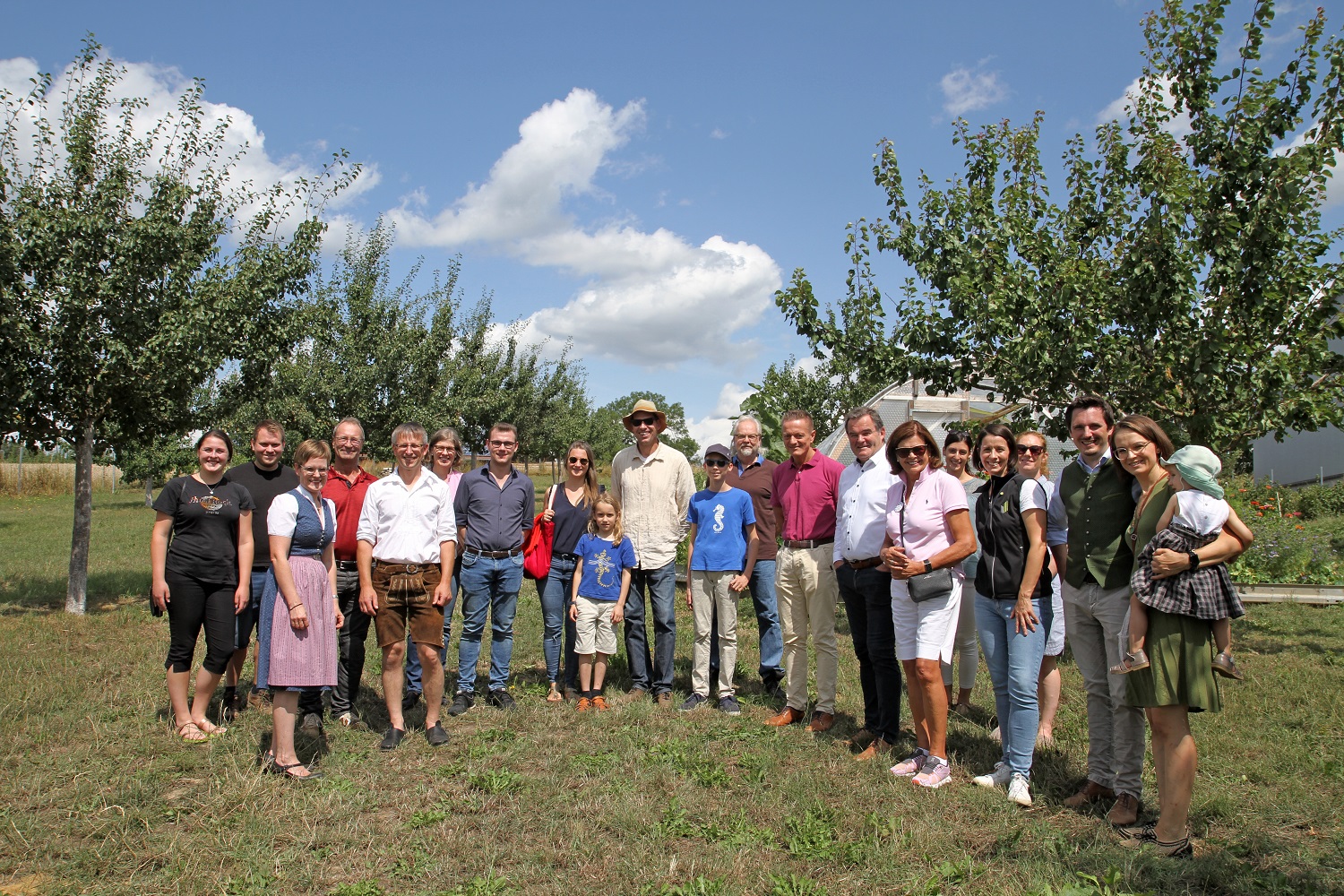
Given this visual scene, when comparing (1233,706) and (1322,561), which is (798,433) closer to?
(1233,706)

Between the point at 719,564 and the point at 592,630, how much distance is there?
107 centimetres

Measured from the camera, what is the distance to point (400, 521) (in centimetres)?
516

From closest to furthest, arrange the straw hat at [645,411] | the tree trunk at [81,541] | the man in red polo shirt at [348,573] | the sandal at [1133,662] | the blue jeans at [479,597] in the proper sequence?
the sandal at [1133,662]
the man in red polo shirt at [348,573]
the blue jeans at [479,597]
the straw hat at [645,411]
the tree trunk at [81,541]

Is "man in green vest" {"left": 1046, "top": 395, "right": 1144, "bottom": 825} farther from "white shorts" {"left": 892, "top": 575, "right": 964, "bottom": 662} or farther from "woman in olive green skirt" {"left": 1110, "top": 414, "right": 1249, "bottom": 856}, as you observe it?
"white shorts" {"left": 892, "top": 575, "right": 964, "bottom": 662}

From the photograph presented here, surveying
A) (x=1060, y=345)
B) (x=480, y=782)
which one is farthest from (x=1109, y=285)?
(x=480, y=782)

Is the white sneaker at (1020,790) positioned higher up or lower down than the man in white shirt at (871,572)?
lower down

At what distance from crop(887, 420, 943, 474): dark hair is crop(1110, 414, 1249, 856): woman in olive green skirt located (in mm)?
1228

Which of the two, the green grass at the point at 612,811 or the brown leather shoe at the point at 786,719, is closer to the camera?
the green grass at the point at 612,811

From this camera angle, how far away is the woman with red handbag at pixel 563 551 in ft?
20.5

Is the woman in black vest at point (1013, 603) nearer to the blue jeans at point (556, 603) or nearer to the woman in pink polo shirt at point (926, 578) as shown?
the woman in pink polo shirt at point (926, 578)

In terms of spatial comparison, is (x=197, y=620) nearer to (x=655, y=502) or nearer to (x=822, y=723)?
(x=655, y=502)

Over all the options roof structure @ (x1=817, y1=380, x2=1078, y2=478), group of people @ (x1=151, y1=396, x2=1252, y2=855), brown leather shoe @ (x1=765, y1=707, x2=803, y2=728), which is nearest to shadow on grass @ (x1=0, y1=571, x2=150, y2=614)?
group of people @ (x1=151, y1=396, x2=1252, y2=855)

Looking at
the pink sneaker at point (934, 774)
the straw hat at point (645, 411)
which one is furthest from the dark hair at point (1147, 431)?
the straw hat at point (645, 411)

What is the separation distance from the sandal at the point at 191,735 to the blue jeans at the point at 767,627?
139 inches
